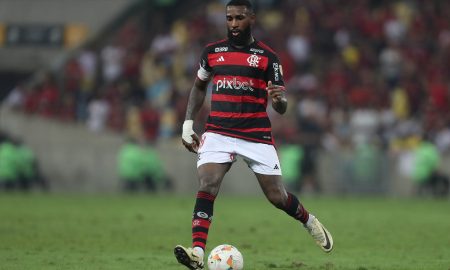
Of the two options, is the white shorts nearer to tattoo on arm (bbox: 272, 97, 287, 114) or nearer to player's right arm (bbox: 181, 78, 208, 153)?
player's right arm (bbox: 181, 78, 208, 153)

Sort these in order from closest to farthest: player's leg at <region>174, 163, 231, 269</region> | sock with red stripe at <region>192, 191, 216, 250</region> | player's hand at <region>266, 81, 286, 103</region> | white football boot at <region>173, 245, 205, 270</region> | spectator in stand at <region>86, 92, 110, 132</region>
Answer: white football boot at <region>173, 245, 205, 270</region>, player's leg at <region>174, 163, 231, 269</region>, sock with red stripe at <region>192, 191, 216, 250</region>, player's hand at <region>266, 81, 286, 103</region>, spectator in stand at <region>86, 92, 110, 132</region>

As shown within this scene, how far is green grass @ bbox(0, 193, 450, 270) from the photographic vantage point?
10359mm

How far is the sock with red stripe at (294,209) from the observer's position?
9.78m

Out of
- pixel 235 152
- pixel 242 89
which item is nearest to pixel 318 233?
pixel 235 152

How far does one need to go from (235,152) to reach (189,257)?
1212 millimetres

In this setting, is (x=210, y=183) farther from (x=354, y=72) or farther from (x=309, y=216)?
(x=354, y=72)

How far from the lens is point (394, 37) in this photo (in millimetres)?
27031

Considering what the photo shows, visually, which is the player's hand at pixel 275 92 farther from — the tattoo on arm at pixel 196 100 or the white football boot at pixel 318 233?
the white football boot at pixel 318 233

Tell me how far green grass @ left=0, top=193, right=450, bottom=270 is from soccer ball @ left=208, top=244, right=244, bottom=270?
840 mm

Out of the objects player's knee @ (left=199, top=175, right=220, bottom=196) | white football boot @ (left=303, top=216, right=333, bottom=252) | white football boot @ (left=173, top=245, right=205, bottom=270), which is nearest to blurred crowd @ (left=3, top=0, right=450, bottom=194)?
white football boot @ (left=303, top=216, right=333, bottom=252)

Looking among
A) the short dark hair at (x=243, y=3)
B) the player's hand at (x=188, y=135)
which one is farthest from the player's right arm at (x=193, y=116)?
the short dark hair at (x=243, y=3)

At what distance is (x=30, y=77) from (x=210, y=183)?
69.7ft

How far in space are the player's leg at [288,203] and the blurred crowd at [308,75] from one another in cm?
1411

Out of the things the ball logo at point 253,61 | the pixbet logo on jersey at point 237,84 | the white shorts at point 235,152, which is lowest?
the white shorts at point 235,152
